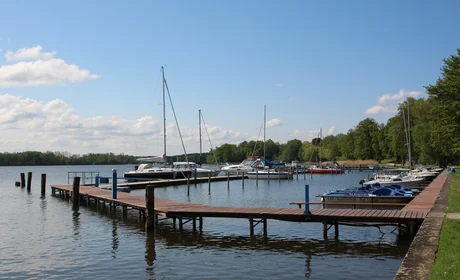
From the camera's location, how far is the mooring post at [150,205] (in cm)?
2102

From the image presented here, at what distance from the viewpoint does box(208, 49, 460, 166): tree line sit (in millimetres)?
42656

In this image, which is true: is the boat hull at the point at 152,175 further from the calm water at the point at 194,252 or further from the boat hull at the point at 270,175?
the calm water at the point at 194,252

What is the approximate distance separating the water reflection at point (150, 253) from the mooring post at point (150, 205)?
0.54 meters

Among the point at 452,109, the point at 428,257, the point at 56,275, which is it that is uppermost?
the point at 452,109

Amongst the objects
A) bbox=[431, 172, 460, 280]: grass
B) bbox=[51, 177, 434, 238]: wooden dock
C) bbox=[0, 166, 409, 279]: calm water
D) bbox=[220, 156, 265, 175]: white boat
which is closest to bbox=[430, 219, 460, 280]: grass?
bbox=[431, 172, 460, 280]: grass

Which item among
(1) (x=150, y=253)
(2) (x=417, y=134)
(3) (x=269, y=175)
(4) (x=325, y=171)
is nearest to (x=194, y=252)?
(1) (x=150, y=253)

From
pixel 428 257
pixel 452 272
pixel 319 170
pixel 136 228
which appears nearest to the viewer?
pixel 452 272

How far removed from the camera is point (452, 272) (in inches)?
379

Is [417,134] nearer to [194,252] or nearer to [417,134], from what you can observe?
[417,134]

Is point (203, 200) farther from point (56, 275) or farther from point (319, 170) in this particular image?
point (319, 170)

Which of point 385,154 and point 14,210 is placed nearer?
point 14,210

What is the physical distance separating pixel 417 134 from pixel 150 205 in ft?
265

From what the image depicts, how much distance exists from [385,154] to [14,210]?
11056cm

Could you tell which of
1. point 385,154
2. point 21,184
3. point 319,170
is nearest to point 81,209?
point 21,184
